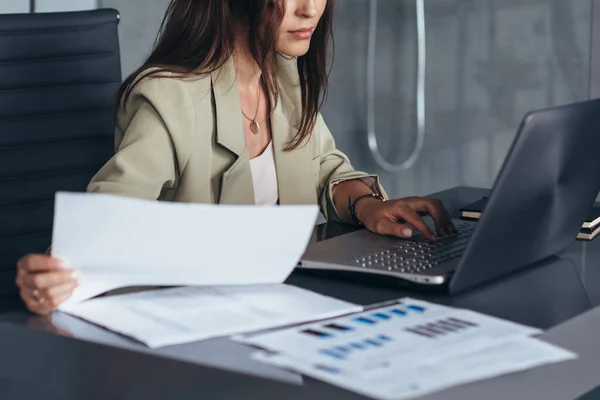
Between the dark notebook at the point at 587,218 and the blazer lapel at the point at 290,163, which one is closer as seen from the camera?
the dark notebook at the point at 587,218

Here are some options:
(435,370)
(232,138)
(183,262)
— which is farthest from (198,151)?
(435,370)

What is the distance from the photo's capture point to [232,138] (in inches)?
57.6

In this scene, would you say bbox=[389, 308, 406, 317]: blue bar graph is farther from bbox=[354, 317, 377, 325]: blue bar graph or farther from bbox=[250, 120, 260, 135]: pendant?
bbox=[250, 120, 260, 135]: pendant

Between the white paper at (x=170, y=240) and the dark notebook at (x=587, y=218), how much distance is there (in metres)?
0.46

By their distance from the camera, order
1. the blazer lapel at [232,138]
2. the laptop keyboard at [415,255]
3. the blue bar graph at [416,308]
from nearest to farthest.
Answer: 1. the blue bar graph at [416,308]
2. the laptop keyboard at [415,255]
3. the blazer lapel at [232,138]

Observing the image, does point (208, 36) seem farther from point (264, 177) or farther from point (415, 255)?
point (415, 255)

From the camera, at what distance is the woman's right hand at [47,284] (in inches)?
36.1

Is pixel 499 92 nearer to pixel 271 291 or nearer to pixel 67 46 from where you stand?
pixel 67 46

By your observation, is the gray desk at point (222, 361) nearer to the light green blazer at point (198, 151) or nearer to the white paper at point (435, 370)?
the white paper at point (435, 370)

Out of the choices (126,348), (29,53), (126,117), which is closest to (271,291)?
(126,348)

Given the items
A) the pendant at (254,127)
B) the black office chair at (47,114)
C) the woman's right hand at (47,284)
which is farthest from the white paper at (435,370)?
the black office chair at (47,114)

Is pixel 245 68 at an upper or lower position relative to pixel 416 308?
upper

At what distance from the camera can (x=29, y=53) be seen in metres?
1.66

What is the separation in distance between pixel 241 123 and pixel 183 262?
0.56m
